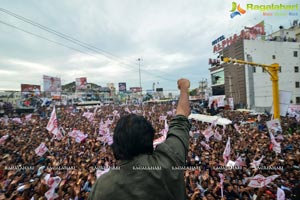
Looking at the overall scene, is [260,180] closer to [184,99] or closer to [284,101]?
[184,99]

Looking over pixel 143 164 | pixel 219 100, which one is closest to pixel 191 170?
pixel 143 164

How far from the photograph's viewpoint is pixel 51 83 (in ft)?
151

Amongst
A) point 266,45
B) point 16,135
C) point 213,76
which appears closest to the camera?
point 16,135

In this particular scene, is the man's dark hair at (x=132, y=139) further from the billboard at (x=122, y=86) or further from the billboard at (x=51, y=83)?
the billboard at (x=122, y=86)

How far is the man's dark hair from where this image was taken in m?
1.14

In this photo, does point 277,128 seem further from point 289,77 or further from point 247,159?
point 289,77

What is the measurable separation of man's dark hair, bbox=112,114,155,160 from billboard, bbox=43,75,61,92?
4856cm

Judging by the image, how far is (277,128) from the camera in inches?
379

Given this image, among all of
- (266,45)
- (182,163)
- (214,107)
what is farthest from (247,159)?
(266,45)

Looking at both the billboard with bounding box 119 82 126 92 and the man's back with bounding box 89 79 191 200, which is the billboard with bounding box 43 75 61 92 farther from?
the man's back with bounding box 89 79 191 200

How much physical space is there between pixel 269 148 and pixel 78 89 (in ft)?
228

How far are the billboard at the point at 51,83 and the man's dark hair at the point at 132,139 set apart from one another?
4856 cm

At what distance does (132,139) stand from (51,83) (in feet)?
167

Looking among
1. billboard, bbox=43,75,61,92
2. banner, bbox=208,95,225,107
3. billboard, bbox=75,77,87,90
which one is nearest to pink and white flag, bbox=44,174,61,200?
banner, bbox=208,95,225,107
